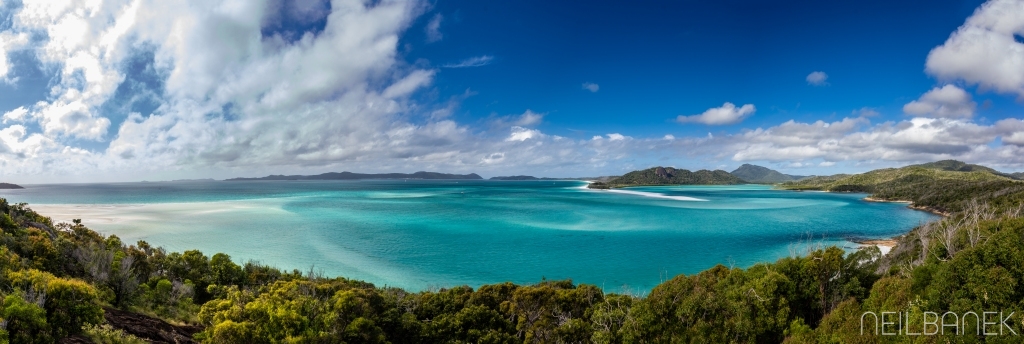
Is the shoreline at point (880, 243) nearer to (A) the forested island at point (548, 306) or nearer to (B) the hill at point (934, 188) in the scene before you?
(B) the hill at point (934, 188)

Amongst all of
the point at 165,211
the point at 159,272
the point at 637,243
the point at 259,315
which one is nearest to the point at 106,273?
the point at 159,272

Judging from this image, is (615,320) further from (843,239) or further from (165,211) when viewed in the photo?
(165,211)

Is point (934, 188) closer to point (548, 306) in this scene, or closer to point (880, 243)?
point (880, 243)

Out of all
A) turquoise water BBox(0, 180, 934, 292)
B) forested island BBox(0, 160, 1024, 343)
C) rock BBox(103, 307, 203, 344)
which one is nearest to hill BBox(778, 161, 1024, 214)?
turquoise water BBox(0, 180, 934, 292)

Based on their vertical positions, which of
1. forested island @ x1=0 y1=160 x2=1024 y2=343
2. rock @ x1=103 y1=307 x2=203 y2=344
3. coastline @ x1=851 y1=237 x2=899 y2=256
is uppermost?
forested island @ x1=0 y1=160 x2=1024 y2=343

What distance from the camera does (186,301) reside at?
17500mm

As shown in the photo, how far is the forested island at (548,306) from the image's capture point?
32.1 ft

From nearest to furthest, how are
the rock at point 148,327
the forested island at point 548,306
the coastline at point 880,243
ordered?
the forested island at point 548,306, the rock at point 148,327, the coastline at point 880,243

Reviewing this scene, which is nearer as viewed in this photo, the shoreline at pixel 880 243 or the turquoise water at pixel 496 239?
the turquoise water at pixel 496 239

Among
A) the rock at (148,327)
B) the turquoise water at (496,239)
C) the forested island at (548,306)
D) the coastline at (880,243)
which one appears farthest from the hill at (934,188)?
the rock at (148,327)

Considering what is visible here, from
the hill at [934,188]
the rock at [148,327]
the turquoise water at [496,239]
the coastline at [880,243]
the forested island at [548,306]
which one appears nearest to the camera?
the forested island at [548,306]

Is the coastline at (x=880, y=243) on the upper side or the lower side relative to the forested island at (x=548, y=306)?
lower

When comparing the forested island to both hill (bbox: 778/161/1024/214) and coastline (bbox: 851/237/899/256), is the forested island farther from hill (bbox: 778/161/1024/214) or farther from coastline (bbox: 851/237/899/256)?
hill (bbox: 778/161/1024/214)

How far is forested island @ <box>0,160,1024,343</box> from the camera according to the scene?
979 centimetres
